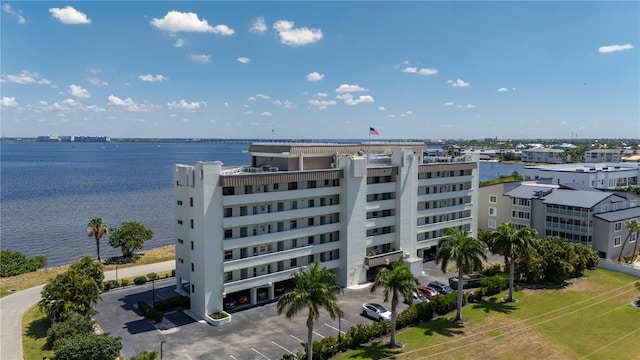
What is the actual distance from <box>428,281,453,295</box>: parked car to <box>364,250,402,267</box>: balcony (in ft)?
23.3

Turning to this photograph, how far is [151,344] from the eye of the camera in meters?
46.9

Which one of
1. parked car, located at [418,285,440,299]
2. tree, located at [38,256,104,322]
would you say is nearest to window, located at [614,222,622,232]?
parked car, located at [418,285,440,299]

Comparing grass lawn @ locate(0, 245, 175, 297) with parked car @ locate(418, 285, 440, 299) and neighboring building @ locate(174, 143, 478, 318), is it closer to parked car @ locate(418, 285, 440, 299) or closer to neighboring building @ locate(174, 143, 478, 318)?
neighboring building @ locate(174, 143, 478, 318)

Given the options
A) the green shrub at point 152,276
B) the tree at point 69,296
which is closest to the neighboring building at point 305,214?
the green shrub at point 152,276

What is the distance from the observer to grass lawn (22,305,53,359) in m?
44.2

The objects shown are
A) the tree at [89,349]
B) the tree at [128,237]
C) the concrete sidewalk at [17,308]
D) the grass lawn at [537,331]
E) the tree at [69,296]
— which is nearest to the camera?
the tree at [89,349]

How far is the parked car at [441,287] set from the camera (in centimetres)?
6284

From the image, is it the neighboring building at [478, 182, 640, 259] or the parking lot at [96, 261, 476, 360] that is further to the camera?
the neighboring building at [478, 182, 640, 259]

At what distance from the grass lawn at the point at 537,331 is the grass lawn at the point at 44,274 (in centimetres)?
5070

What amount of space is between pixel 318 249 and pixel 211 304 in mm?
16366

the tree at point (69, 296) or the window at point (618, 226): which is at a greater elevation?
the window at point (618, 226)

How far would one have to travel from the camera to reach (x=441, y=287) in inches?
2504

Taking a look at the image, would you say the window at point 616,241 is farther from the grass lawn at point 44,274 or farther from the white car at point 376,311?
the grass lawn at point 44,274

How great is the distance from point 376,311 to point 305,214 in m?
15.7
